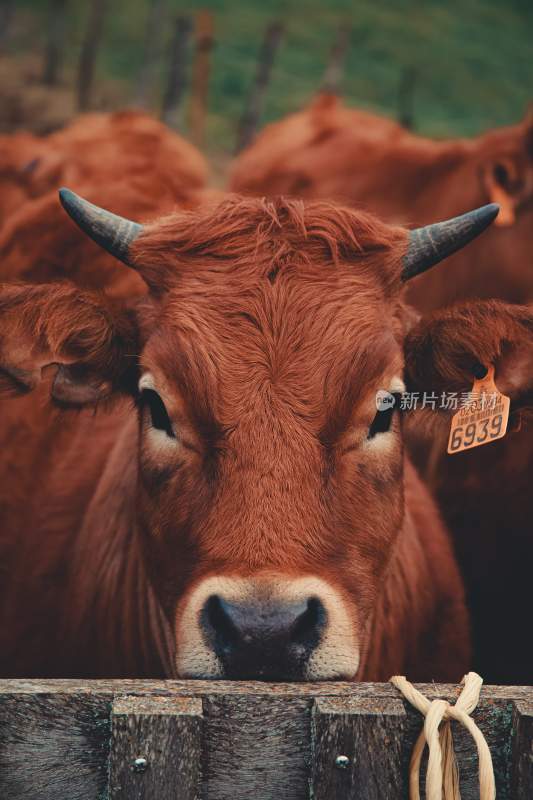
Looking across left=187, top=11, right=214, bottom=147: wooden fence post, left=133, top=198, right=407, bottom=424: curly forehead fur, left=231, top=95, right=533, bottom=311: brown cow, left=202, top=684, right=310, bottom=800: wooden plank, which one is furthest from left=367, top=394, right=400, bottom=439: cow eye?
left=187, top=11, right=214, bottom=147: wooden fence post

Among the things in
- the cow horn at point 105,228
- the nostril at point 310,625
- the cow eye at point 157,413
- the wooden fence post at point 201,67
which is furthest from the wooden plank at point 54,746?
the wooden fence post at point 201,67

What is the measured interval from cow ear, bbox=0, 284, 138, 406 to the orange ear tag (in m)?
1.07

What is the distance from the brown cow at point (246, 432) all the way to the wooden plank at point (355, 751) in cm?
40

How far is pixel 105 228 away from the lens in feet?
10.1

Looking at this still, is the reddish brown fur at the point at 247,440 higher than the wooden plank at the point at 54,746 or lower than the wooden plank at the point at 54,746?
higher

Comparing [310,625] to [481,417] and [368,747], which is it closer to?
[368,747]

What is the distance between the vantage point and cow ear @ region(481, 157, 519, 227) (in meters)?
7.04

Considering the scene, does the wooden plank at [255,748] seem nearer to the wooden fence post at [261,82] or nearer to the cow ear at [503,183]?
the cow ear at [503,183]

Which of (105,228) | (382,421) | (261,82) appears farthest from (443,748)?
(261,82)

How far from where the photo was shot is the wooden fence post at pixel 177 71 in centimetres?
1423

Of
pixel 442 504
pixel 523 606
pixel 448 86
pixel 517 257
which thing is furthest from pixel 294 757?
pixel 448 86

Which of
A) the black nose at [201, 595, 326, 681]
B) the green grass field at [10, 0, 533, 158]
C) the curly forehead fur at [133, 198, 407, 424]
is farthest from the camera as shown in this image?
the green grass field at [10, 0, 533, 158]

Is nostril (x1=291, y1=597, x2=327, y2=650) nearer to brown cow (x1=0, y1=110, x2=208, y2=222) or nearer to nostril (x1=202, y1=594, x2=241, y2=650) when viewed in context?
nostril (x1=202, y1=594, x2=241, y2=650)

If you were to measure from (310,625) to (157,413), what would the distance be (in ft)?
2.82
